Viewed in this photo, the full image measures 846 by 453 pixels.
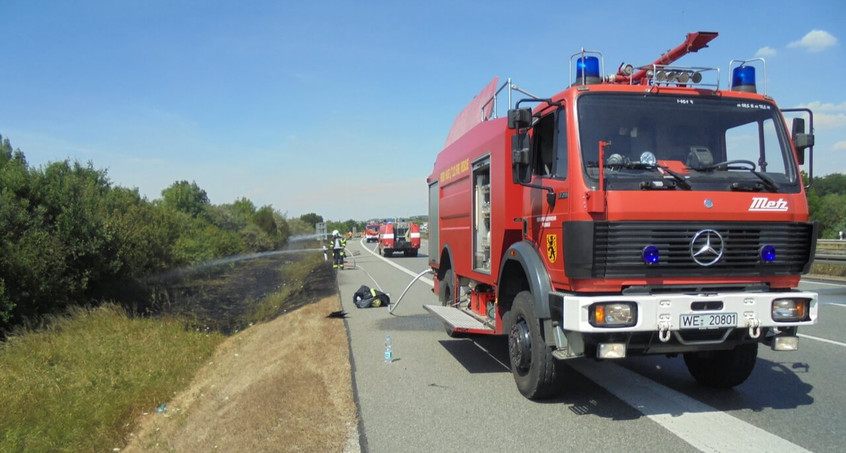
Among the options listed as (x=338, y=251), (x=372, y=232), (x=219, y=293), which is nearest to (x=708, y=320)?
(x=219, y=293)

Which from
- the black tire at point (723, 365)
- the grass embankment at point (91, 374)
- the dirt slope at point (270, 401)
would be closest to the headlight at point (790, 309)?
the black tire at point (723, 365)

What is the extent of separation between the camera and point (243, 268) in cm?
3419

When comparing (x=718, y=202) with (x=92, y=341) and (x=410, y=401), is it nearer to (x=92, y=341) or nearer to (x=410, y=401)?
(x=410, y=401)

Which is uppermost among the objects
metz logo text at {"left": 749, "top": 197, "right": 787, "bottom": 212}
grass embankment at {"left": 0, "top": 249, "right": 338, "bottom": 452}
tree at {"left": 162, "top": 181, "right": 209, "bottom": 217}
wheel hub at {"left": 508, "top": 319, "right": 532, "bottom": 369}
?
tree at {"left": 162, "top": 181, "right": 209, "bottom": 217}

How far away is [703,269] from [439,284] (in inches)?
226

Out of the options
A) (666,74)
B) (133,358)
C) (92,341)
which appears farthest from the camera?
(92,341)

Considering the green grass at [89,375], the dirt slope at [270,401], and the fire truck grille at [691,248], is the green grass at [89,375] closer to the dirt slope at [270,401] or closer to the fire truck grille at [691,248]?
the dirt slope at [270,401]

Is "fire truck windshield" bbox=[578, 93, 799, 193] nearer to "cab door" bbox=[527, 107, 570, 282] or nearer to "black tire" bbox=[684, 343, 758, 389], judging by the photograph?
"cab door" bbox=[527, 107, 570, 282]

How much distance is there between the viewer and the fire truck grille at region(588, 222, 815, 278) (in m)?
4.63

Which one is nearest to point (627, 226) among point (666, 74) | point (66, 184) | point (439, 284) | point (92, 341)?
point (666, 74)

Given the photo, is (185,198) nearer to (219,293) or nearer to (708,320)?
(219,293)

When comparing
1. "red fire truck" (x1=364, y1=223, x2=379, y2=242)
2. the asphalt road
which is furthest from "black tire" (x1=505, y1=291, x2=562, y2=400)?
"red fire truck" (x1=364, y1=223, x2=379, y2=242)

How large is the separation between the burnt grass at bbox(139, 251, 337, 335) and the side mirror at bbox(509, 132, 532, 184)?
9929mm

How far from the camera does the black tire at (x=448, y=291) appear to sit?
352 inches
